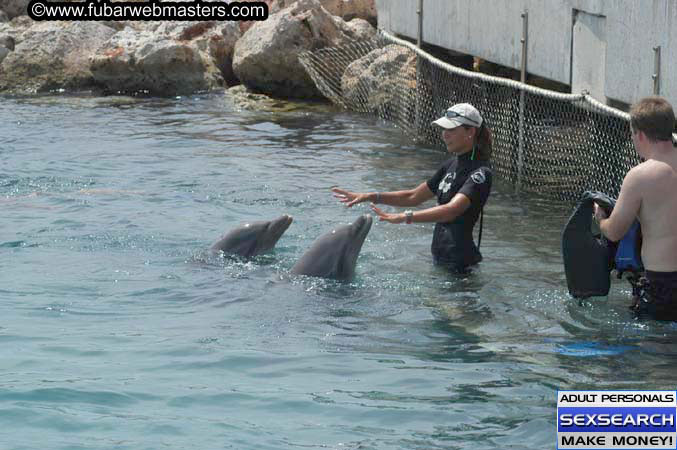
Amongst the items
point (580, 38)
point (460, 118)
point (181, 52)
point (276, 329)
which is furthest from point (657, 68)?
point (181, 52)

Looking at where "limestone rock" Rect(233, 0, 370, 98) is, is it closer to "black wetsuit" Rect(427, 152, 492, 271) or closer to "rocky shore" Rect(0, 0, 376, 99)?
"rocky shore" Rect(0, 0, 376, 99)

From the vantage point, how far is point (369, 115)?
1683 centimetres

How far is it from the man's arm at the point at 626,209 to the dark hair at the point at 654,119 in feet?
0.76

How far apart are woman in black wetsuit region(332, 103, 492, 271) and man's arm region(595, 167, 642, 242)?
1.25 meters

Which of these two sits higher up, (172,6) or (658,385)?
(172,6)

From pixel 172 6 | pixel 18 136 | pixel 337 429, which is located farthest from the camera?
pixel 172 6

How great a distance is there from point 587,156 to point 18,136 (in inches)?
316

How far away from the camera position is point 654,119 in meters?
5.87

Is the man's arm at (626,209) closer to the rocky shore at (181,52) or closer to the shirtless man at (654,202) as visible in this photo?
the shirtless man at (654,202)

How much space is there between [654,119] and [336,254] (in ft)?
9.35

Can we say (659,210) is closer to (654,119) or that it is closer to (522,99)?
(654,119)

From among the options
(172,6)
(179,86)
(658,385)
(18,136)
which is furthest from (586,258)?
(172,6)

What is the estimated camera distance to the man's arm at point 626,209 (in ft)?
19.7

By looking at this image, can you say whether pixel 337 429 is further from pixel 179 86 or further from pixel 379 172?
pixel 179 86
